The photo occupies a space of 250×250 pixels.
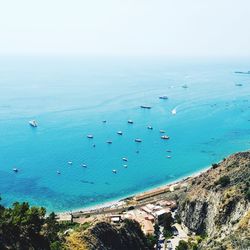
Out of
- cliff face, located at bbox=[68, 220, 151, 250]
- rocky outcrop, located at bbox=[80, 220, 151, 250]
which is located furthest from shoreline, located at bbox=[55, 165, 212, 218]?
cliff face, located at bbox=[68, 220, 151, 250]

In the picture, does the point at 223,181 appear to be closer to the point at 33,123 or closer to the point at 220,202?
the point at 220,202

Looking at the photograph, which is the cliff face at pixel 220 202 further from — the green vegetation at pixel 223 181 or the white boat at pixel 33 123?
the white boat at pixel 33 123

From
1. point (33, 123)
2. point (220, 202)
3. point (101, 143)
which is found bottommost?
point (101, 143)

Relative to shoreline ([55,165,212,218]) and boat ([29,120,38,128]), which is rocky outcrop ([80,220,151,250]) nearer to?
shoreline ([55,165,212,218])

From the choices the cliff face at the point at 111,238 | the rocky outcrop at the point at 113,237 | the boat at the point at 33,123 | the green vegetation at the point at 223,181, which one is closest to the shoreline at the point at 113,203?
the green vegetation at the point at 223,181

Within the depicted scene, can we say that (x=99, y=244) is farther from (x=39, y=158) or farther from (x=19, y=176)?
(x=39, y=158)

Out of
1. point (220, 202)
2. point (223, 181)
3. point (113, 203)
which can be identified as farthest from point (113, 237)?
point (113, 203)
